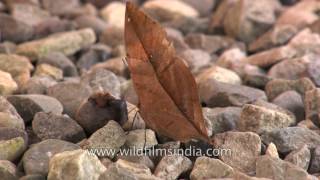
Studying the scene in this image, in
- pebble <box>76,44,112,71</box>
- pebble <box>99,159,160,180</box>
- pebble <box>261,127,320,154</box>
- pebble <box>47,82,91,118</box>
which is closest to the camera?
pebble <box>99,159,160,180</box>

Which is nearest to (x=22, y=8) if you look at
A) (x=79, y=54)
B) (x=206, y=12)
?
(x=79, y=54)

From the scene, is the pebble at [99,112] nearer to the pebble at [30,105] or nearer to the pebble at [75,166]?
the pebble at [30,105]

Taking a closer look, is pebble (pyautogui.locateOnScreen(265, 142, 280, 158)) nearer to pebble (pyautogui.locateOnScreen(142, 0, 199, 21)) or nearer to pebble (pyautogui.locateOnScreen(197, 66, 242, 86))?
pebble (pyautogui.locateOnScreen(197, 66, 242, 86))

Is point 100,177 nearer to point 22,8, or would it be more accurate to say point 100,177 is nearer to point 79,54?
point 79,54

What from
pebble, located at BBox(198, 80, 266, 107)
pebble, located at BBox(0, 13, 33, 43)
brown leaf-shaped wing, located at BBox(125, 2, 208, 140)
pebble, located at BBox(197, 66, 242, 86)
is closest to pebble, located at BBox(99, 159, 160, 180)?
brown leaf-shaped wing, located at BBox(125, 2, 208, 140)

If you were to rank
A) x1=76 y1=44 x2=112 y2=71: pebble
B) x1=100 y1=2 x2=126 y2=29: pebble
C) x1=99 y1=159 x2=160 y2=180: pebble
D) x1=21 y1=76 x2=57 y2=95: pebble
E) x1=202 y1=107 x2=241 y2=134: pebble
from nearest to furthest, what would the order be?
1. x1=99 y1=159 x2=160 y2=180: pebble
2. x1=202 y1=107 x2=241 y2=134: pebble
3. x1=21 y1=76 x2=57 y2=95: pebble
4. x1=76 y1=44 x2=112 y2=71: pebble
5. x1=100 y1=2 x2=126 y2=29: pebble

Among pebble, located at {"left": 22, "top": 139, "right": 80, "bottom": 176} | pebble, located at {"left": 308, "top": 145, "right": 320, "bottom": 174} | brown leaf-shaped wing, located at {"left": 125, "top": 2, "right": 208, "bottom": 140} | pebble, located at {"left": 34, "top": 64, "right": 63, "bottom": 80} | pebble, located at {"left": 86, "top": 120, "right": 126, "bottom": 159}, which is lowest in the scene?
pebble, located at {"left": 308, "top": 145, "right": 320, "bottom": 174}
